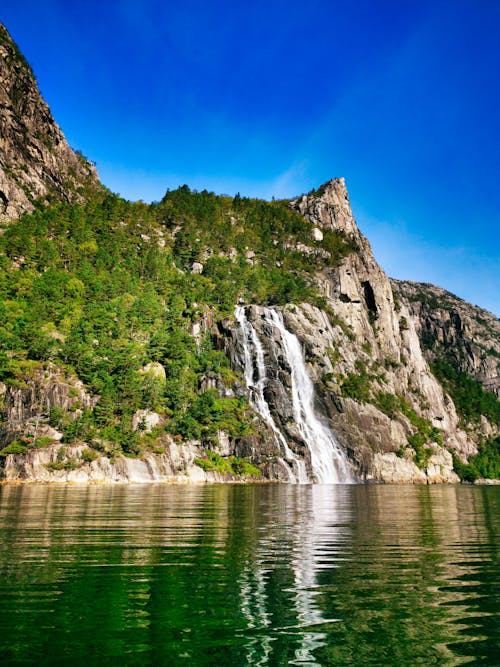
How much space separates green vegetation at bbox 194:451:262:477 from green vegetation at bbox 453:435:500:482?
2890 inches

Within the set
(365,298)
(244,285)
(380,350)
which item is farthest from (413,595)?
(365,298)

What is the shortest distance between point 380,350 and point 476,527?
115900 millimetres

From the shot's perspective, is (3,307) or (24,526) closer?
(24,526)

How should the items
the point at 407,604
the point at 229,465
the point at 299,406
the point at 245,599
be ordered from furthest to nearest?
the point at 299,406 < the point at 229,465 < the point at 245,599 < the point at 407,604

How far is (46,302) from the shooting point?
243 feet

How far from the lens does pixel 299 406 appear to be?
85.0 meters

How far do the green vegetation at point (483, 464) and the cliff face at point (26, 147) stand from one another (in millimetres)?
113089

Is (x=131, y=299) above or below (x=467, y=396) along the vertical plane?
above

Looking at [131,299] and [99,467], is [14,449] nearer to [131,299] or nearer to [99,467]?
[99,467]

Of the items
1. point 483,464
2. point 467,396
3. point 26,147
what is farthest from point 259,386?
point 467,396

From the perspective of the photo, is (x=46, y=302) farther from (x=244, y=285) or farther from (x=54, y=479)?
(x=244, y=285)

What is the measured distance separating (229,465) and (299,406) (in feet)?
63.0

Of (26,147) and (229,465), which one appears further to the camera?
(26,147)

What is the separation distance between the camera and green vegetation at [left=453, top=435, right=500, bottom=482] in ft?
413
